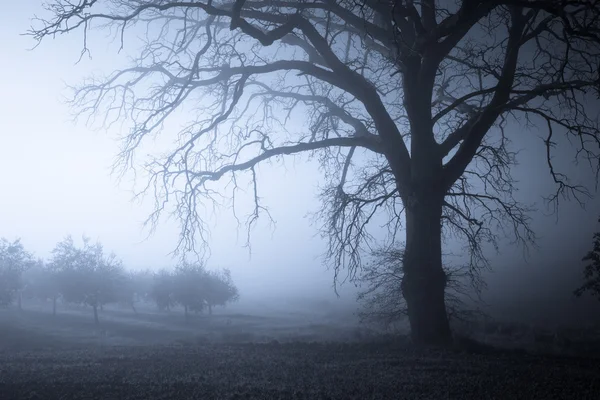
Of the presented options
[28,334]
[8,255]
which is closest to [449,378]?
[28,334]

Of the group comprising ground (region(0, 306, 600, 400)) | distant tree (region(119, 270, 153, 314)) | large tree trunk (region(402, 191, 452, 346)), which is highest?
large tree trunk (region(402, 191, 452, 346))

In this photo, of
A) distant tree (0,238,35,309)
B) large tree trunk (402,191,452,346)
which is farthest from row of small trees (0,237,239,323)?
large tree trunk (402,191,452,346)

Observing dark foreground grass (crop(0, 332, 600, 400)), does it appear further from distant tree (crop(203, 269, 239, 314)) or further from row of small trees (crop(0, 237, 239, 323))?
distant tree (crop(203, 269, 239, 314))

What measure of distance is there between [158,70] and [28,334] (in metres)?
31.6

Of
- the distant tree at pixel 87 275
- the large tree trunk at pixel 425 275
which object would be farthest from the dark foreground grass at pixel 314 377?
the distant tree at pixel 87 275

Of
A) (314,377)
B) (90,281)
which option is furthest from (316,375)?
(90,281)

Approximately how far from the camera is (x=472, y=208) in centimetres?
1066

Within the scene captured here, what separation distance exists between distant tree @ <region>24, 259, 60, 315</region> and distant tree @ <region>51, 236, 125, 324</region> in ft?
3.61

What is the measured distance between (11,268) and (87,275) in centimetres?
924

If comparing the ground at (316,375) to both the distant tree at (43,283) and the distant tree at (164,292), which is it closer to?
the distant tree at (43,283)

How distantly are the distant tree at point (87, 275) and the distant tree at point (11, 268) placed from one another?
354 cm

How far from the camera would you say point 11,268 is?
45750 mm

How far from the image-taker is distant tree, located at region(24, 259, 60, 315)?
46.4 metres

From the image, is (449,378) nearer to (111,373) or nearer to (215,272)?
(111,373)
